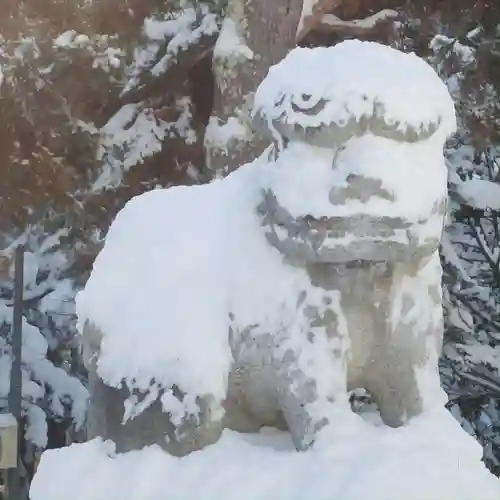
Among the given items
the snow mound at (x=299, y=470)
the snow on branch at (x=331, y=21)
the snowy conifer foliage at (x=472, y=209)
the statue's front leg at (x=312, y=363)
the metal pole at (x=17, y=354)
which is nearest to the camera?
the snow mound at (x=299, y=470)

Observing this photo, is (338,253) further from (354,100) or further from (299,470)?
(299,470)

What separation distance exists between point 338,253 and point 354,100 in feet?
0.80

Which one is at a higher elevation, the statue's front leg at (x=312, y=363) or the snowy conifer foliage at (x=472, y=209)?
the statue's front leg at (x=312, y=363)

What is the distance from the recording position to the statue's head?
139 centimetres

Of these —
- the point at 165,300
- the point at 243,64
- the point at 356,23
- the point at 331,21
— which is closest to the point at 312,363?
Answer: the point at 165,300

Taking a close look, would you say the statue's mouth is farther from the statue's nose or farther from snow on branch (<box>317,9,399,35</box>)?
snow on branch (<box>317,9,399,35</box>)

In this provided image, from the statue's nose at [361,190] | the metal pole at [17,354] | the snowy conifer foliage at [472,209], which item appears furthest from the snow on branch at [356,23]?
the statue's nose at [361,190]

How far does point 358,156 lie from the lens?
1407 mm

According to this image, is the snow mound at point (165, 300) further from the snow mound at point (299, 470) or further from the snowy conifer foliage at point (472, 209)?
the snowy conifer foliage at point (472, 209)

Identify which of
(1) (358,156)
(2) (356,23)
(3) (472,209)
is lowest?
(3) (472,209)

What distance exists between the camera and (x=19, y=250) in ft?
12.3

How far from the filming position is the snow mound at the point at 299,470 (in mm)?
1355

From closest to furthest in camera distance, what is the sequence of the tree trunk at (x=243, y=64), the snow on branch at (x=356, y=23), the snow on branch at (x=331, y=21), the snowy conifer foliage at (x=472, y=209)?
the tree trunk at (x=243, y=64), the snow on branch at (x=331, y=21), the snow on branch at (x=356, y=23), the snowy conifer foliage at (x=472, y=209)

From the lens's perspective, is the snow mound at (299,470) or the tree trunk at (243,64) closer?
the snow mound at (299,470)
